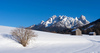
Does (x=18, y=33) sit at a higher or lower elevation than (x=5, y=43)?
higher

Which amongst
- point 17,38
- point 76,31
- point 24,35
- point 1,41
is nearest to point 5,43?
point 1,41

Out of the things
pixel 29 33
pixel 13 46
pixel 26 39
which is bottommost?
pixel 13 46

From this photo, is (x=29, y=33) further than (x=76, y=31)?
No

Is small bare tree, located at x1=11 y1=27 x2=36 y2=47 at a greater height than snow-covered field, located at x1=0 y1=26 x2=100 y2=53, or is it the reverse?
small bare tree, located at x1=11 y1=27 x2=36 y2=47

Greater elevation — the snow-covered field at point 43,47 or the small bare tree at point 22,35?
the small bare tree at point 22,35

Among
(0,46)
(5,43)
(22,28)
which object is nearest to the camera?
(0,46)

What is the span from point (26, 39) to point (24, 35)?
80 cm

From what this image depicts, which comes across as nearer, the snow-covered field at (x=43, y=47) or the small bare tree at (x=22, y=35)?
the snow-covered field at (x=43, y=47)

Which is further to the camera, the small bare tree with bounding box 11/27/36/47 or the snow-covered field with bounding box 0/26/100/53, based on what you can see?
the small bare tree with bounding box 11/27/36/47

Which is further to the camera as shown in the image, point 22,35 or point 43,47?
point 22,35

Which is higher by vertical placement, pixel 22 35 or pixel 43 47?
pixel 22 35

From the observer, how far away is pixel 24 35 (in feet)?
57.0

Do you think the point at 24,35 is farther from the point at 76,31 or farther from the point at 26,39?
the point at 76,31

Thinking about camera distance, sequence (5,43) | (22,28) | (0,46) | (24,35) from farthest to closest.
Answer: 1. (22,28)
2. (24,35)
3. (5,43)
4. (0,46)
